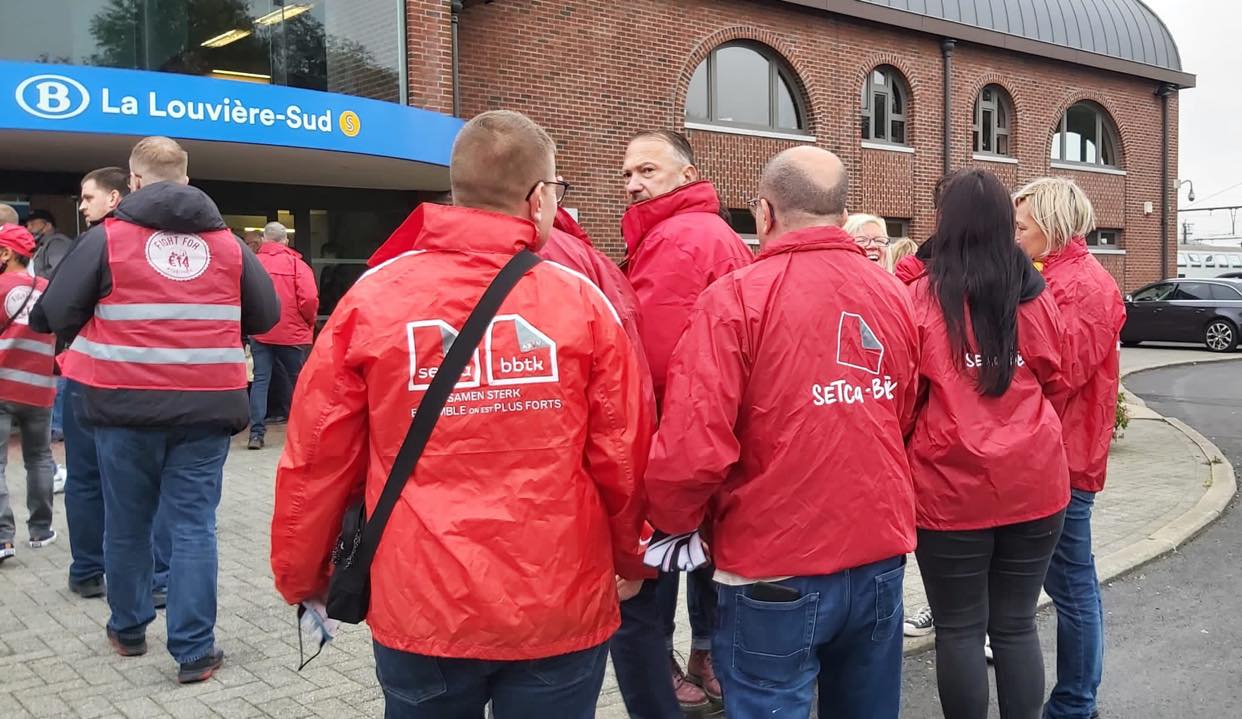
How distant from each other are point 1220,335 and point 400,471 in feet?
76.1

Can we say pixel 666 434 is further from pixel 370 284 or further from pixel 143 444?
pixel 143 444

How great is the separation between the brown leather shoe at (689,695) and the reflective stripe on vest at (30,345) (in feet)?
13.0

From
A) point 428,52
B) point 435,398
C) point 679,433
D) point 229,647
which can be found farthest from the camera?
point 428,52

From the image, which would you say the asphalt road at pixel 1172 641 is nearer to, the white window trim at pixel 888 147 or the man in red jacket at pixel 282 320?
the man in red jacket at pixel 282 320

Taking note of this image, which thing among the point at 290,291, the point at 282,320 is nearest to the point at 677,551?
the point at 290,291

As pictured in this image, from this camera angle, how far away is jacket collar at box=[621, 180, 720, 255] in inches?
133

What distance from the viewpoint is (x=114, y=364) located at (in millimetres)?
3879

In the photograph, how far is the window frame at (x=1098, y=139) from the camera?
2200 cm

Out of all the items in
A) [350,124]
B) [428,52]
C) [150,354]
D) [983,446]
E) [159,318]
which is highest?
[428,52]

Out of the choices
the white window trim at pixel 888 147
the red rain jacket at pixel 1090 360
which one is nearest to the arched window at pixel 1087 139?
the white window trim at pixel 888 147

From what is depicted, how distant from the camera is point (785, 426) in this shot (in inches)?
95.6

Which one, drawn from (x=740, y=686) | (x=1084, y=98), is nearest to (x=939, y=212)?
(x=740, y=686)

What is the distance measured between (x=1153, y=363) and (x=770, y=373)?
18800 mm

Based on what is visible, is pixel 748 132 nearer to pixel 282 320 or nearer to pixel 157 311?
pixel 282 320
